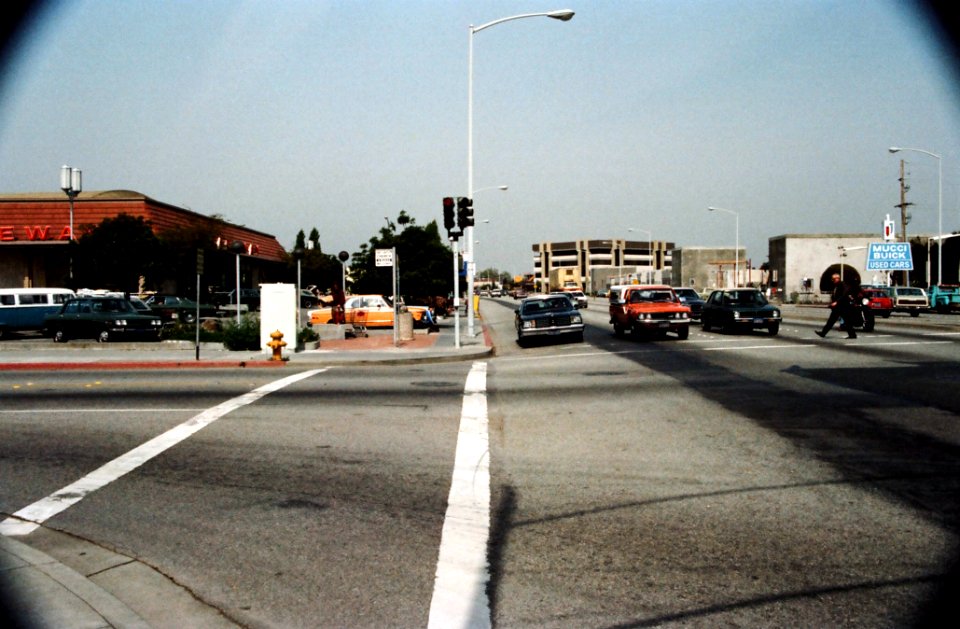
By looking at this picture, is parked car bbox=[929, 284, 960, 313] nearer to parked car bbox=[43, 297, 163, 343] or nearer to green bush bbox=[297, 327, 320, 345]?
green bush bbox=[297, 327, 320, 345]

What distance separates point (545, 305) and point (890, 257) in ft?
127

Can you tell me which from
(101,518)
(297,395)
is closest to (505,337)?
(297,395)

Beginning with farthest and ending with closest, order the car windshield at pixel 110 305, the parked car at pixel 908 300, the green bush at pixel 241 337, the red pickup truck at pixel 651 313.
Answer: the parked car at pixel 908 300 < the red pickup truck at pixel 651 313 < the car windshield at pixel 110 305 < the green bush at pixel 241 337

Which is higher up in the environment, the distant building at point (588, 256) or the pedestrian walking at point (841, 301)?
the distant building at point (588, 256)

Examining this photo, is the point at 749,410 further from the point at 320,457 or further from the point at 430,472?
the point at 320,457

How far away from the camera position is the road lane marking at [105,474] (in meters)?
6.35

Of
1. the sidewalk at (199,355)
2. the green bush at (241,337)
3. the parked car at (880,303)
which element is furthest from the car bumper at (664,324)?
the parked car at (880,303)

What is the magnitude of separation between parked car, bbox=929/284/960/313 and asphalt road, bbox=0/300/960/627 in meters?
44.8

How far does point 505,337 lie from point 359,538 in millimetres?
27040

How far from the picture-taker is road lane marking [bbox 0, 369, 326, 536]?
6348 millimetres

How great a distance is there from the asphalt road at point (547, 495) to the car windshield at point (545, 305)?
1289 cm

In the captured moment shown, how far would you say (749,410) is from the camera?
1086 centimetres

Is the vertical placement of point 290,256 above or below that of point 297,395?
above

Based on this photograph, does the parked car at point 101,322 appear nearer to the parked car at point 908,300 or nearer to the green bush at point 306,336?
the green bush at point 306,336
